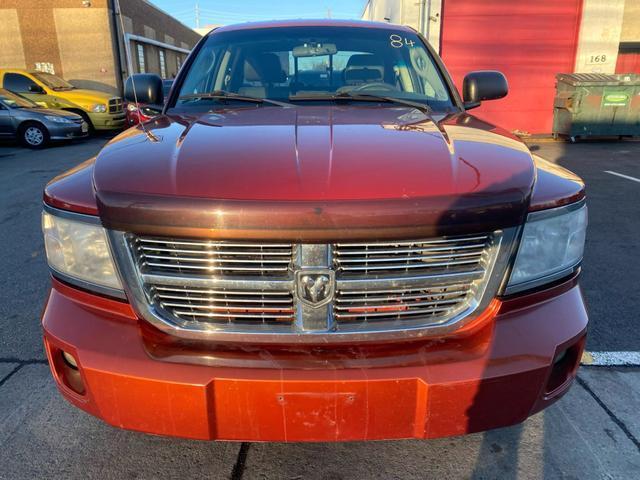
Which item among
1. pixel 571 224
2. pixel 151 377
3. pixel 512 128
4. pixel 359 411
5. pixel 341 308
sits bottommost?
pixel 512 128

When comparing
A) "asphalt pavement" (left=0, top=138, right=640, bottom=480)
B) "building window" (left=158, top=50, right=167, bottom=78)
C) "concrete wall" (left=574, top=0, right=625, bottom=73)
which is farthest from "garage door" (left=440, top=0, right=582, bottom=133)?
"building window" (left=158, top=50, right=167, bottom=78)

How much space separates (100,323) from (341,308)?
762 millimetres

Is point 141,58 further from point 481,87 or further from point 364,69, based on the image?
point 481,87

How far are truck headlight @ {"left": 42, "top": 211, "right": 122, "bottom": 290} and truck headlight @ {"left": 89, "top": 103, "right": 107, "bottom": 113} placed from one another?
13.5 meters

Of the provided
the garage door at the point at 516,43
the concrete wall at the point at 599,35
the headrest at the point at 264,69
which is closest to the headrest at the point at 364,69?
the headrest at the point at 264,69

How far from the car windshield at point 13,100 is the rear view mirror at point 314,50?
37.2 feet

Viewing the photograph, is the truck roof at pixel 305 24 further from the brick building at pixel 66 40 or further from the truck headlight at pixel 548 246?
the brick building at pixel 66 40

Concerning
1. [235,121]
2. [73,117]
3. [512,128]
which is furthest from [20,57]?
[235,121]

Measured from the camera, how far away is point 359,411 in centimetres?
145

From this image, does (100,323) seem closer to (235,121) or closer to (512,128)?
(235,121)

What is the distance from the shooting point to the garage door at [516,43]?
42.1ft

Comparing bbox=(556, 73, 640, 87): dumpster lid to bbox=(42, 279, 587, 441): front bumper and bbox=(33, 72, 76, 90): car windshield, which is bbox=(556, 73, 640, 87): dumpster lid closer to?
bbox=(42, 279, 587, 441): front bumper

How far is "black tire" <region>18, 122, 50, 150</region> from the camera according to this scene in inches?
459

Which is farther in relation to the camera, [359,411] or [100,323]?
[100,323]
